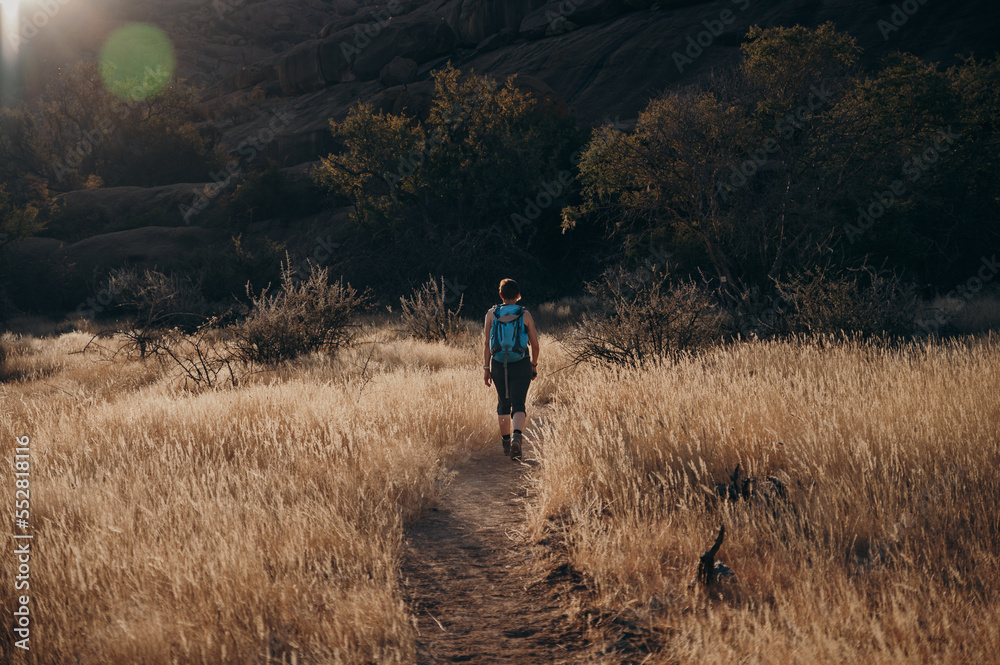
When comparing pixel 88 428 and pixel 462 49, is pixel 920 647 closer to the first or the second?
pixel 88 428

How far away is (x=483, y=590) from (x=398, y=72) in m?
48.1

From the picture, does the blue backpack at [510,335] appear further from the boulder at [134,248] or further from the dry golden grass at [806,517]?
the boulder at [134,248]

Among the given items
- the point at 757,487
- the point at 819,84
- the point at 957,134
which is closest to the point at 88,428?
the point at 757,487

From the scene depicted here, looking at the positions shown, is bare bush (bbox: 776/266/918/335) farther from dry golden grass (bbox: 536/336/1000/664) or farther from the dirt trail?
the dirt trail

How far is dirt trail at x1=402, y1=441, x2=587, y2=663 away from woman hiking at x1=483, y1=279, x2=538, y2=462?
3.75 ft

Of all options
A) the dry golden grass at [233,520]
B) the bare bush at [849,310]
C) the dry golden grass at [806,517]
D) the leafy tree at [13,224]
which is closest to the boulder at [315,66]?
the leafy tree at [13,224]

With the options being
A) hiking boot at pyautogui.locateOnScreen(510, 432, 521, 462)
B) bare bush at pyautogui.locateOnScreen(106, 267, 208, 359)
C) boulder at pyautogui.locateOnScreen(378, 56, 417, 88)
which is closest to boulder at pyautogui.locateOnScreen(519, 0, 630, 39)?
boulder at pyautogui.locateOnScreen(378, 56, 417, 88)

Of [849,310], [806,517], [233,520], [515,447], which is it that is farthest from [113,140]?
[806,517]

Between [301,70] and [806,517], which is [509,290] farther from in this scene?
[301,70]

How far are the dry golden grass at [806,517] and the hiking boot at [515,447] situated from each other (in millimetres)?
521

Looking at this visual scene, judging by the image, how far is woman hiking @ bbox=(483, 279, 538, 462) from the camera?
19.1ft

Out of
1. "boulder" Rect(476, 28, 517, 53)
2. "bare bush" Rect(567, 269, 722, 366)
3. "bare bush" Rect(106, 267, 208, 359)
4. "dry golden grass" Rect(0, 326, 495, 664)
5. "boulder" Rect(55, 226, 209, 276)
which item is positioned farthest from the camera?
"boulder" Rect(476, 28, 517, 53)

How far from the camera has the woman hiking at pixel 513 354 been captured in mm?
5816

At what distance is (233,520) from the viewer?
3633 millimetres
